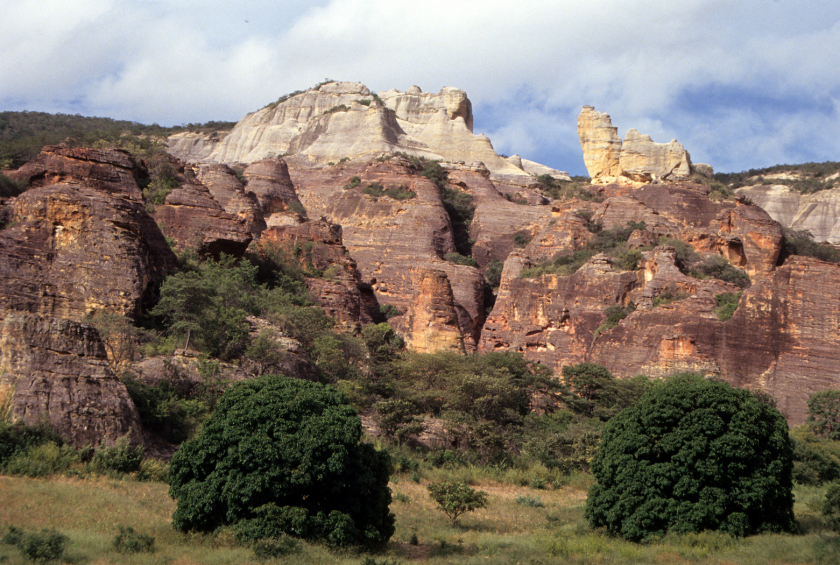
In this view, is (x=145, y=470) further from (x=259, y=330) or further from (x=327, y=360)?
(x=327, y=360)

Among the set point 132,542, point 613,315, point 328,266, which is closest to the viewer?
point 132,542

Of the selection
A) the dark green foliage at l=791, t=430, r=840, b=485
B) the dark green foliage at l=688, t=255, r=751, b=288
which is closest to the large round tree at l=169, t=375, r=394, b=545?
the dark green foliage at l=791, t=430, r=840, b=485

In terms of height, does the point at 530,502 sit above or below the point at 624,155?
below

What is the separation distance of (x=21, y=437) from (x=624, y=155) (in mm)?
56379

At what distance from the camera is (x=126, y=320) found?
2853 centimetres

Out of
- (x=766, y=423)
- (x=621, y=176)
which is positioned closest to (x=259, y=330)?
(x=766, y=423)

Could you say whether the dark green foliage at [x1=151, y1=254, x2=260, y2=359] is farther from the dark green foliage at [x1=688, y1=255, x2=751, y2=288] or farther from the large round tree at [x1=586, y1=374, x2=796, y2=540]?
the dark green foliage at [x1=688, y1=255, x2=751, y2=288]

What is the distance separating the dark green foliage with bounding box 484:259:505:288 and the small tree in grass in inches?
1271

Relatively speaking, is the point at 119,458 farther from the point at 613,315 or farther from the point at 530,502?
the point at 613,315

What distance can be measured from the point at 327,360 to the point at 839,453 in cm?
2044

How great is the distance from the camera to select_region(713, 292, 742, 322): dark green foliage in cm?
3731

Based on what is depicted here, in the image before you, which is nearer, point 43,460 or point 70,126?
point 43,460

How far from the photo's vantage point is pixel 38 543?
1424 cm

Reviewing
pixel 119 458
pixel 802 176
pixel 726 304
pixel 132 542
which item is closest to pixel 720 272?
pixel 726 304
